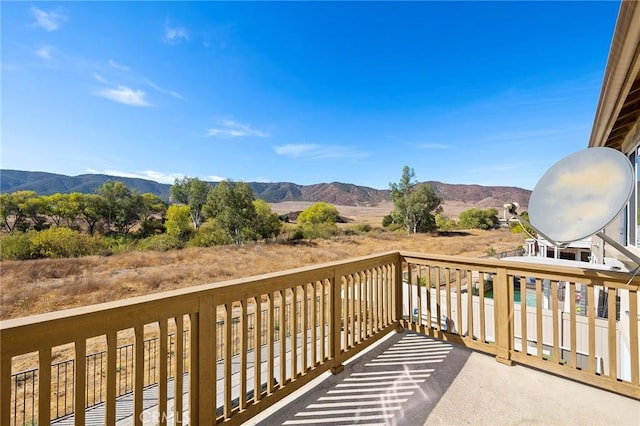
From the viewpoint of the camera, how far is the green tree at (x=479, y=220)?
117ft

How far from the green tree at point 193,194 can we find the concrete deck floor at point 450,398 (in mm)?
21633

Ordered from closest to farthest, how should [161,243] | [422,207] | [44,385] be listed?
1. [44,385]
2. [161,243]
3. [422,207]

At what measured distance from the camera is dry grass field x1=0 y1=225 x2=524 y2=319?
29.6 feet

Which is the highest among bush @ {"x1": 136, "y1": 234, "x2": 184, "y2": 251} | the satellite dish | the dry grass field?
the satellite dish

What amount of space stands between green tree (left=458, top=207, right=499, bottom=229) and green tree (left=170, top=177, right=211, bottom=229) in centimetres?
3201

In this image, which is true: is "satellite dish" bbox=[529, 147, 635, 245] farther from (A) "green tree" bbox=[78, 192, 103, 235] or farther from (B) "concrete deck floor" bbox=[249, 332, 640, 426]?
(A) "green tree" bbox=[78, 192, 103, 235]

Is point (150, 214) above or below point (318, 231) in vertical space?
above

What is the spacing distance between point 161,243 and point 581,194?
1977cm

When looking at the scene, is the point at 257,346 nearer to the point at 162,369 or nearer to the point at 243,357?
the point at 243,357

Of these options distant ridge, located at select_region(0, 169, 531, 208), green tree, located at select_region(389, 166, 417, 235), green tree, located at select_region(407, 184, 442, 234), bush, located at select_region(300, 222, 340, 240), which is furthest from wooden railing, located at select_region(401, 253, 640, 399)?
green tree, located at select_region(389, 166, 417, 235)

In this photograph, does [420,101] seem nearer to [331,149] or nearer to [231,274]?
[231,274]

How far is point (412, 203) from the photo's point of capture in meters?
29.2

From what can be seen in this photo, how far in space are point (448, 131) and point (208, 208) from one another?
18.5 meters

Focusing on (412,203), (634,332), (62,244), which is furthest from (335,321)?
(412,203)
